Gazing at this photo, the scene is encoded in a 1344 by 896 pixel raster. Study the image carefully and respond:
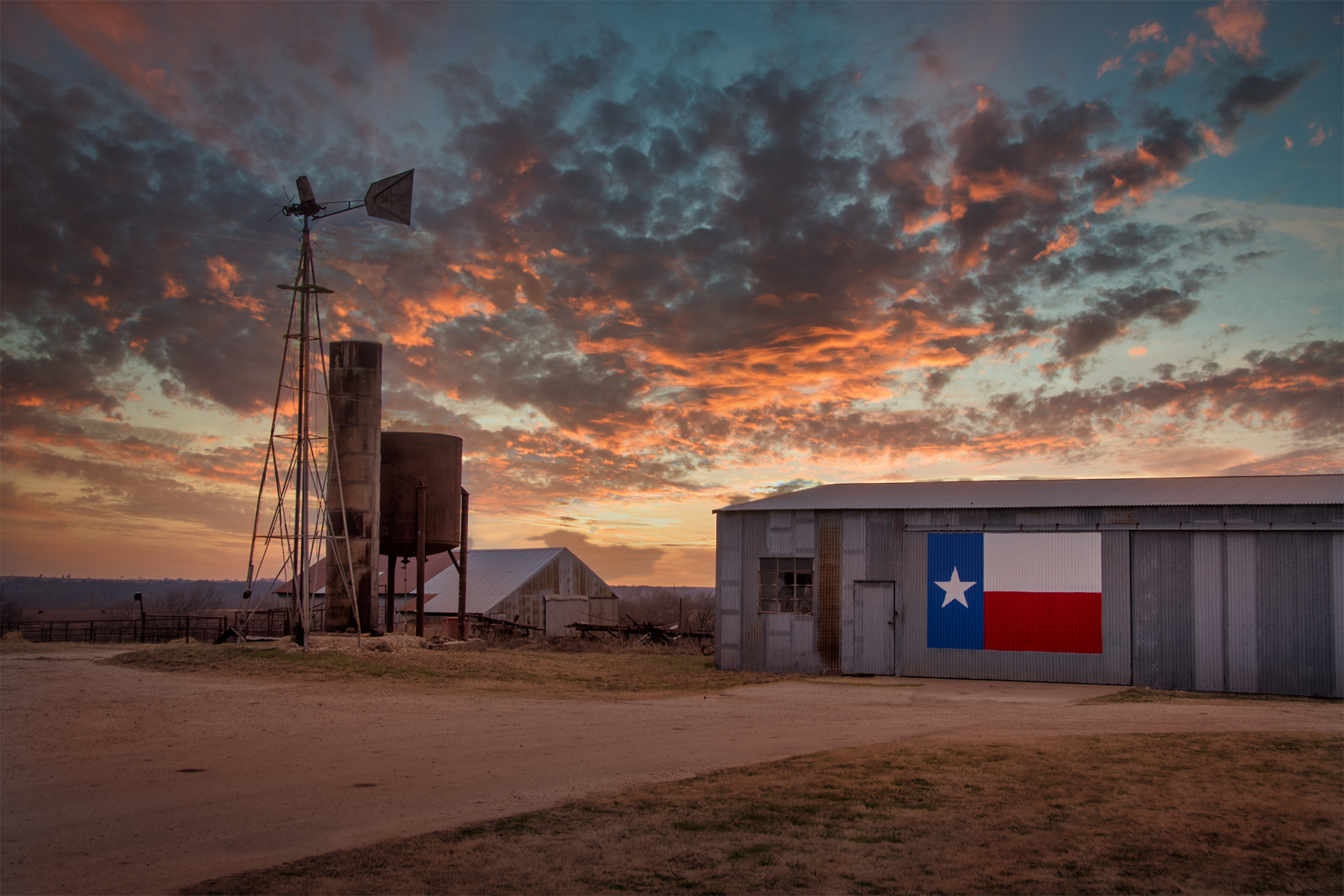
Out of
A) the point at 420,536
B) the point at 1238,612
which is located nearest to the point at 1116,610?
the point at 1238,612

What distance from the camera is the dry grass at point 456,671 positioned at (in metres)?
20.1

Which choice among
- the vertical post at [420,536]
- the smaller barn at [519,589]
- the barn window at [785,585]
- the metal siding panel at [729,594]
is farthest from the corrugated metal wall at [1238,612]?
the smaller barn at [519,589]

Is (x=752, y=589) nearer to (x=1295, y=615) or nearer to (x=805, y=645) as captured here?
(x=805, y=645)

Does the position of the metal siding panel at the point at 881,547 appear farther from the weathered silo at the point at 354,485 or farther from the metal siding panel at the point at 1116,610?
the weathered silo at the point at 354,485

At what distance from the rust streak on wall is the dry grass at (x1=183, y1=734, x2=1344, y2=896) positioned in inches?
542

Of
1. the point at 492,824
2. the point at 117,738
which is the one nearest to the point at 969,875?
the point at 492,824

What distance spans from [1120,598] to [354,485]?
20.6 m

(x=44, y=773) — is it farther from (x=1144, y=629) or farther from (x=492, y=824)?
(x=1144, y=629)

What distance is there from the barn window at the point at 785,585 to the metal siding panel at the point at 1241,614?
32.3 ft

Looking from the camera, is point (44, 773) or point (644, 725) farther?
point (644, 725)

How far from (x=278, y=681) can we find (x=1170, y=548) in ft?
66.6

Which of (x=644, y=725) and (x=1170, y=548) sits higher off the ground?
(x=1170, y=548)

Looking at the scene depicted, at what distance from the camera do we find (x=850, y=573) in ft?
82.7

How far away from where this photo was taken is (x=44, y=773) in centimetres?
1027
